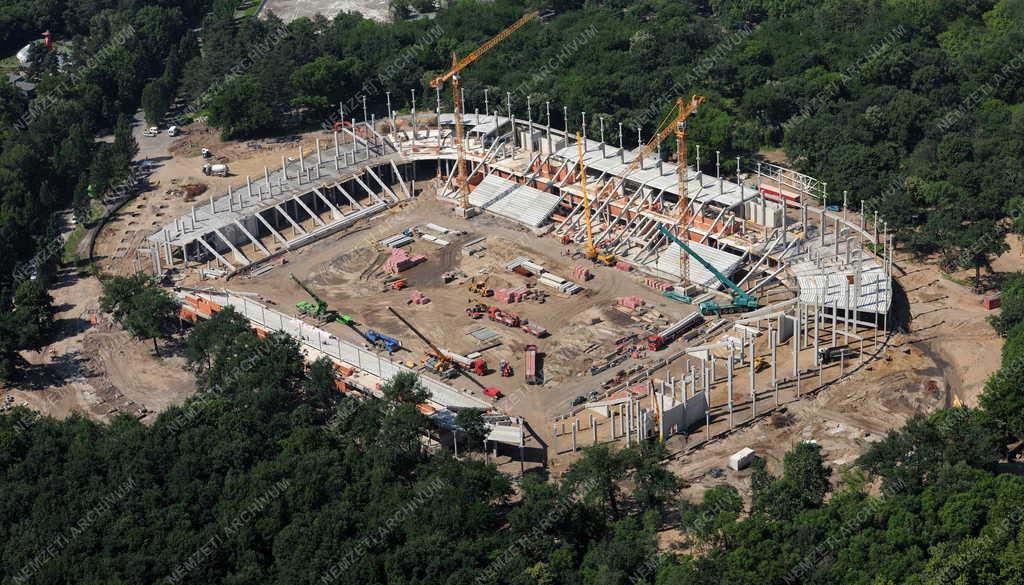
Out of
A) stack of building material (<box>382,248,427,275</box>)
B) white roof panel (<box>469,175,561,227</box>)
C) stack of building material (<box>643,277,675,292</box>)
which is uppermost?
white roof panel (<box>469,175,561,227</box>)

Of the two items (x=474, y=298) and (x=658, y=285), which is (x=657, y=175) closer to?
(x=658, y=285)

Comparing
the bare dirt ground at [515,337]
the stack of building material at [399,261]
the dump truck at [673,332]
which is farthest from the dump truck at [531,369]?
the stack of building material at [399,261]

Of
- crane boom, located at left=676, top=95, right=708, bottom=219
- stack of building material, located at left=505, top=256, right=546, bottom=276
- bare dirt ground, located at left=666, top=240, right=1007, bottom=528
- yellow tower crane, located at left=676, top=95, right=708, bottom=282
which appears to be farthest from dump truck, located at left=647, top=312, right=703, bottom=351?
stack of building material, located at left=505, top=256, right=546, bottom=276

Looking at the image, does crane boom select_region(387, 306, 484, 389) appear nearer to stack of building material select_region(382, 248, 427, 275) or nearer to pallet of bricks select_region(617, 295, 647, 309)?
stack of building material select_region(382, 248, 427, 275)

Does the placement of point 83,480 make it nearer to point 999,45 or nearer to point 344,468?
point 344,468

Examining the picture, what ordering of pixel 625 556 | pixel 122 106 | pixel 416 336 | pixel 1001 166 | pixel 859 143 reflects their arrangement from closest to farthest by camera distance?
pixel 625 556, pixel 416 336, pixel 1001 166, pixel 859 143, pixel 122 106

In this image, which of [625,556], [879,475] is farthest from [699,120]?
[625,556]

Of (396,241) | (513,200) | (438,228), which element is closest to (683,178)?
(513,200)
